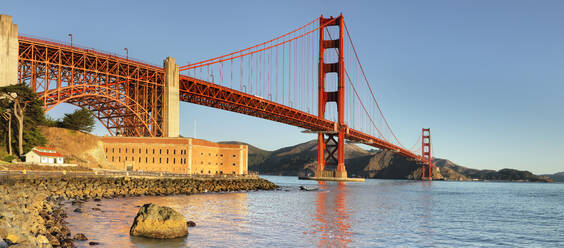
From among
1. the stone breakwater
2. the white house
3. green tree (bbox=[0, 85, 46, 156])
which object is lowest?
the stone breakwater

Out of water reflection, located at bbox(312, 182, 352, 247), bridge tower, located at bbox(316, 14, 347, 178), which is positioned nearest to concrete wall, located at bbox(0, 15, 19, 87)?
water reflection, located at bbox(312, 182, 352, 247)

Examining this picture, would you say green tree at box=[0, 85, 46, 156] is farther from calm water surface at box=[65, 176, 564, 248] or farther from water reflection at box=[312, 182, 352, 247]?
water reflection at box=[312, 182, 352, 247]

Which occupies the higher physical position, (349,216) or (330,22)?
(330,22)

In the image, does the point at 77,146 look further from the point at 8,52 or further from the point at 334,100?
the point at 334,100

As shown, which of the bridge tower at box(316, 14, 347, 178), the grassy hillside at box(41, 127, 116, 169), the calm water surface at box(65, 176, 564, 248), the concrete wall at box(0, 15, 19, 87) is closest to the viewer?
the calm water surface at box(65, 176, 564, 248)

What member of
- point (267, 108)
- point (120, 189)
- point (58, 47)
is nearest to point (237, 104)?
point (267, 108)

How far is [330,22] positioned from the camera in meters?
124

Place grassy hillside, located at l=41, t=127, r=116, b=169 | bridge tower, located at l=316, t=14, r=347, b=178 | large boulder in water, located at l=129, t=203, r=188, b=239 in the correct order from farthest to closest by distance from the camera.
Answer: bridge tower, located at l=316, t=14, r=347, b=178
grassy hillside, located at l=41, t=127, r=116, b=169
large boulder in water, located at l=129, t=203, r=188, b=239

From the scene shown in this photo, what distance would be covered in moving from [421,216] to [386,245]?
1657 centimetres

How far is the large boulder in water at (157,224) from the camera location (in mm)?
21469

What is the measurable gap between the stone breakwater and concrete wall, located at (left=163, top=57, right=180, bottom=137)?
1608cm

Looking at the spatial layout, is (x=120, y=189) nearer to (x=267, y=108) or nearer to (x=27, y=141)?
(x=27, y=141)

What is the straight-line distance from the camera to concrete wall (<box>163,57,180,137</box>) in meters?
78.6

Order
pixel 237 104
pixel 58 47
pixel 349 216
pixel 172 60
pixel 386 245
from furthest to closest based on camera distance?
pixel 237 104 → pixel 172 60 → pixel 58 47 → pixel 349 216 → pixel 386 245
